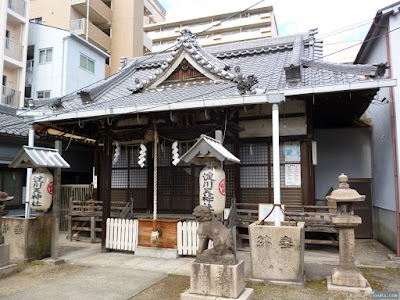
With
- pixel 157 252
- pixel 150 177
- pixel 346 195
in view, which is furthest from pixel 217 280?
pixel 150 177

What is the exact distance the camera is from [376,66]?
309 inches

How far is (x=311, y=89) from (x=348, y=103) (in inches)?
139

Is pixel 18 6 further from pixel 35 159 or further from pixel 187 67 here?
pixel 35 159

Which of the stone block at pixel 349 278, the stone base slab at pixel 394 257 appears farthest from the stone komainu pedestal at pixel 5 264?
the stone base slab at pixel 394 257

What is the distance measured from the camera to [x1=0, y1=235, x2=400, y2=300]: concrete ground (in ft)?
21.8

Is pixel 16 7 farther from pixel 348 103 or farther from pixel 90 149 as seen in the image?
pixel 348 103

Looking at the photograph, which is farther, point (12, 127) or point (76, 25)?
point (76, 25)

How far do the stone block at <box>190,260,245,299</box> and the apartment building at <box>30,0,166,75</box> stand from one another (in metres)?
28.8

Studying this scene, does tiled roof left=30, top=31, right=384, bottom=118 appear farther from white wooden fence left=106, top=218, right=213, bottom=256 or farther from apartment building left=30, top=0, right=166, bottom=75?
apartment building left=30, top=0, right=166, bottom=75

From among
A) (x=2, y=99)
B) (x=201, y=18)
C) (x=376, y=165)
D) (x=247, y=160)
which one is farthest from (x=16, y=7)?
(x=201, y=18)

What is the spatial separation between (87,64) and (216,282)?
2453cm

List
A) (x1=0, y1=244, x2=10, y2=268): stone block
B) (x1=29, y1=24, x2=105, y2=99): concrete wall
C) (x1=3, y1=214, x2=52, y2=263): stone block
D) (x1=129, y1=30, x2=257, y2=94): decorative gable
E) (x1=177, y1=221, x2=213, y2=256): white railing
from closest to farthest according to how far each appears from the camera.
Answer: (x1=0, y1=244, x2=10, y2=268): stone block
(x1=3, y1=214, x2=52, y2=263): stone block
(x1=177, y1=221, x2=213, y2=256): white railing
(x1=129, y1=30, x2=257, y2=94): decorative gable
(x1=29, y1=24, x2=105, y2=99): concrete wall

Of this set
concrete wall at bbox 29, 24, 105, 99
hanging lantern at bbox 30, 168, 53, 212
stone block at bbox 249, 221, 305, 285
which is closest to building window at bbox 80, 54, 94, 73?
concrete wall at bbox 29, 24, 105, 99

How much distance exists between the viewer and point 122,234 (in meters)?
10.2
